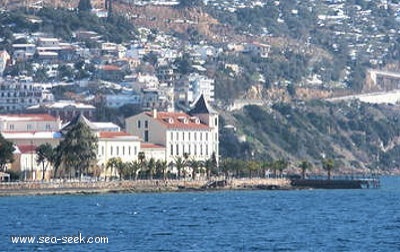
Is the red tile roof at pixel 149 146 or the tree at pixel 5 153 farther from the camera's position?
the red tile roof at pixel 149 146

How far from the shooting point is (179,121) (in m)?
179

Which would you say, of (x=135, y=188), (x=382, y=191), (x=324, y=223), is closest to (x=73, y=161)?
(x=135, y=188)

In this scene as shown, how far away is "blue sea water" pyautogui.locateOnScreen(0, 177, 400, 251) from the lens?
328 feet

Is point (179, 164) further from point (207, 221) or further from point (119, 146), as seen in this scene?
point (207, 221)

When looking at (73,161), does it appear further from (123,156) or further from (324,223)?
(324,223)

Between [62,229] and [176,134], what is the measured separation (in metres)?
69.9

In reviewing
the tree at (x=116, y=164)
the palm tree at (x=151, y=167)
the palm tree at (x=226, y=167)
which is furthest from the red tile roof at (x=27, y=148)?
the palm tree at (x=226, y=167)

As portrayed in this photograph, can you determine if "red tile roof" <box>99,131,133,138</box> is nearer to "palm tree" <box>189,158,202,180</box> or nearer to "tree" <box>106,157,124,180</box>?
"tree" <box>106,157,124,180</box>

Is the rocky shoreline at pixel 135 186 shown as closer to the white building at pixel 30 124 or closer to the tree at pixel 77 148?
the tree at pixel 77 148

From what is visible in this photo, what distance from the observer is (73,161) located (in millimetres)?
155875

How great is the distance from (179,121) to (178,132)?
1244 millimetres

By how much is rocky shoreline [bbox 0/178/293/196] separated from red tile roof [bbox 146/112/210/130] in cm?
948

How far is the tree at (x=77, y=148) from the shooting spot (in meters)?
156

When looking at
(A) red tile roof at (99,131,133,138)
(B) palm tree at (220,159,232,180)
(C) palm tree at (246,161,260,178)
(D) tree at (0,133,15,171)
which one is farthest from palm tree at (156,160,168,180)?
(D) tree at (0,133,15,171)
